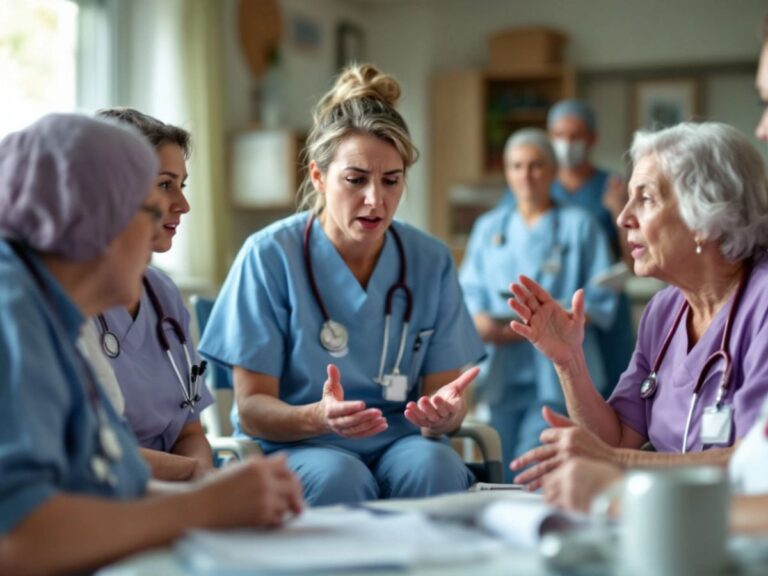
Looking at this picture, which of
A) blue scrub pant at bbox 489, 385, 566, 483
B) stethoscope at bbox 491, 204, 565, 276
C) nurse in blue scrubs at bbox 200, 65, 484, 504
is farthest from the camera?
stethoscope at bbox 491, 204, 565, 276

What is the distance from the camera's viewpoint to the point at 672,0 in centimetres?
679

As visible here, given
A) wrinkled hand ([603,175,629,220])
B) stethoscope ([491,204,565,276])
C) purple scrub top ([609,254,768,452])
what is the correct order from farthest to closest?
wrinkled hand ([603,175,629,220]) < stethoscope ([491,204,565,276]) < purple scrub top ([609,254,768,452])

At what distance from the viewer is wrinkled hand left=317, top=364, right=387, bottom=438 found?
1.93 meters

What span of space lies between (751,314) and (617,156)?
5.12 metres

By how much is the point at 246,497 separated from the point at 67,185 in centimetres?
42

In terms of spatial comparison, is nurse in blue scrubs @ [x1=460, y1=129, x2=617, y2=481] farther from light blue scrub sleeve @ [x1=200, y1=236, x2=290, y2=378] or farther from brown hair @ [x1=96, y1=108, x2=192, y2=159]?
brown hair @ [x1=96, y1=108, x2=192, y2=159]

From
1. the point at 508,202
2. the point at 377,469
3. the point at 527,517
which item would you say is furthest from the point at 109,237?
the point at 508,202

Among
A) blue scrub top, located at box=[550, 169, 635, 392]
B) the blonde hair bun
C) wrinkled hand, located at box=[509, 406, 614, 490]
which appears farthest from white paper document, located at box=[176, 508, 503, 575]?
blue scrub top, located at box=[550, 169, 635, 392]

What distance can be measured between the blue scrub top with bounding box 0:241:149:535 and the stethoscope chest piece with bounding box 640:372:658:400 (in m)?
1.09

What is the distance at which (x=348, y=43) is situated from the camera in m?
6.79

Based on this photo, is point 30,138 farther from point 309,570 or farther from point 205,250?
point 205,250

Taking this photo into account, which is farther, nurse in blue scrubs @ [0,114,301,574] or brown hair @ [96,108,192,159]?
brown hair @ [96,108,192,159]

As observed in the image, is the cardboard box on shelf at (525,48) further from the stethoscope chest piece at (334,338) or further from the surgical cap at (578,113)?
the stethoscope chest piece at (334,338)

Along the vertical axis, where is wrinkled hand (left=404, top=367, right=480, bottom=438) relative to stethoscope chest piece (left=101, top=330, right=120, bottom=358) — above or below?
below
